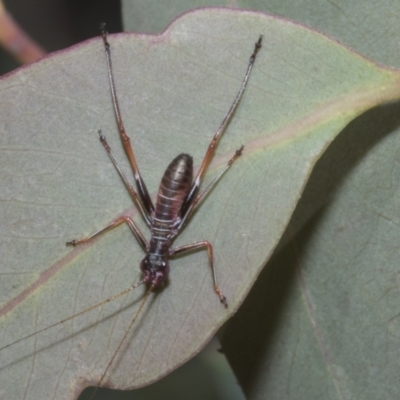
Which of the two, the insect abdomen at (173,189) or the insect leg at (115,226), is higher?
the insect abdomen at (173,189)

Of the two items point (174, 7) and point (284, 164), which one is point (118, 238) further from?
point (174, 7)

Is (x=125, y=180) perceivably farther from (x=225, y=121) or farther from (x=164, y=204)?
(x=225, y=121)

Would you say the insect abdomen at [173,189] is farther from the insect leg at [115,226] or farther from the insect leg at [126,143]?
the insect leg at [115,226]

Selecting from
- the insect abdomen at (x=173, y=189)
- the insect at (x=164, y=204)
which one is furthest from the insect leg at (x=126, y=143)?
the insect abdomen at (x=173, y=189)

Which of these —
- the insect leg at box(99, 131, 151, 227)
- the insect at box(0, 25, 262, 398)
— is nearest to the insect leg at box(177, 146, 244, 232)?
the insect at box(0, 25, 262, 398)

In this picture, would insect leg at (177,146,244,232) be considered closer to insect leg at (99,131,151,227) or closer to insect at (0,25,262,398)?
insect at (0,25,262,398)

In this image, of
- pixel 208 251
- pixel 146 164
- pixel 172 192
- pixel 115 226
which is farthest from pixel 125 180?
pixel 208 251

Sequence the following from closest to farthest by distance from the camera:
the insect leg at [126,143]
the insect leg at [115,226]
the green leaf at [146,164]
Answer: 1. the green leaf at [146,164]
2. the insect leg at [126,143]
3. the insect leg at [115,226]

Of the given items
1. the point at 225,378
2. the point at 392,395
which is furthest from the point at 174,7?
the point at 225,378
